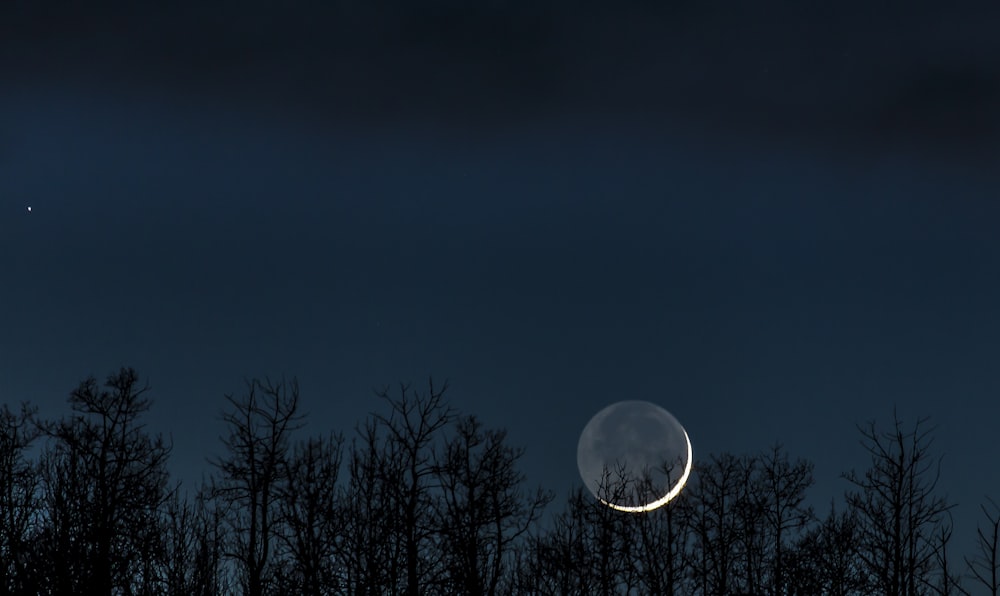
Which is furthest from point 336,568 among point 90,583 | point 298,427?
point 90,583

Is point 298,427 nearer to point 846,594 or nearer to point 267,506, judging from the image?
point 267,506

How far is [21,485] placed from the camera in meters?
35.5

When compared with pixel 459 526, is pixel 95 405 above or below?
above

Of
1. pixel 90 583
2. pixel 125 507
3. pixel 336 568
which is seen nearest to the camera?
pixel 90 583

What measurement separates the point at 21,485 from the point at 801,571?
Answer: 28575mm

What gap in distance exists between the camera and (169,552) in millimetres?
25688

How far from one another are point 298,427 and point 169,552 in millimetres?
5156

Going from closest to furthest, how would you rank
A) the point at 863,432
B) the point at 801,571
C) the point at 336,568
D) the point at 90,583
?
the point at 90,583 < the point at 863,432 < the point at 336,568 < the point at 801,571

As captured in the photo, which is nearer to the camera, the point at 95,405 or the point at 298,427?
the point at 298,427

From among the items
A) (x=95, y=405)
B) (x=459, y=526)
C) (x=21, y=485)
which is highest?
(x=95, y=405)

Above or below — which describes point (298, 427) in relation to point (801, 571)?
above

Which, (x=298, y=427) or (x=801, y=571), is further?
(x=801, y=571)

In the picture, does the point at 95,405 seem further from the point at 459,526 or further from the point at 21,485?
the point at 459,526

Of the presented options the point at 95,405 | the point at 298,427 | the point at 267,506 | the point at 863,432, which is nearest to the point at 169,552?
the point at 267,506
